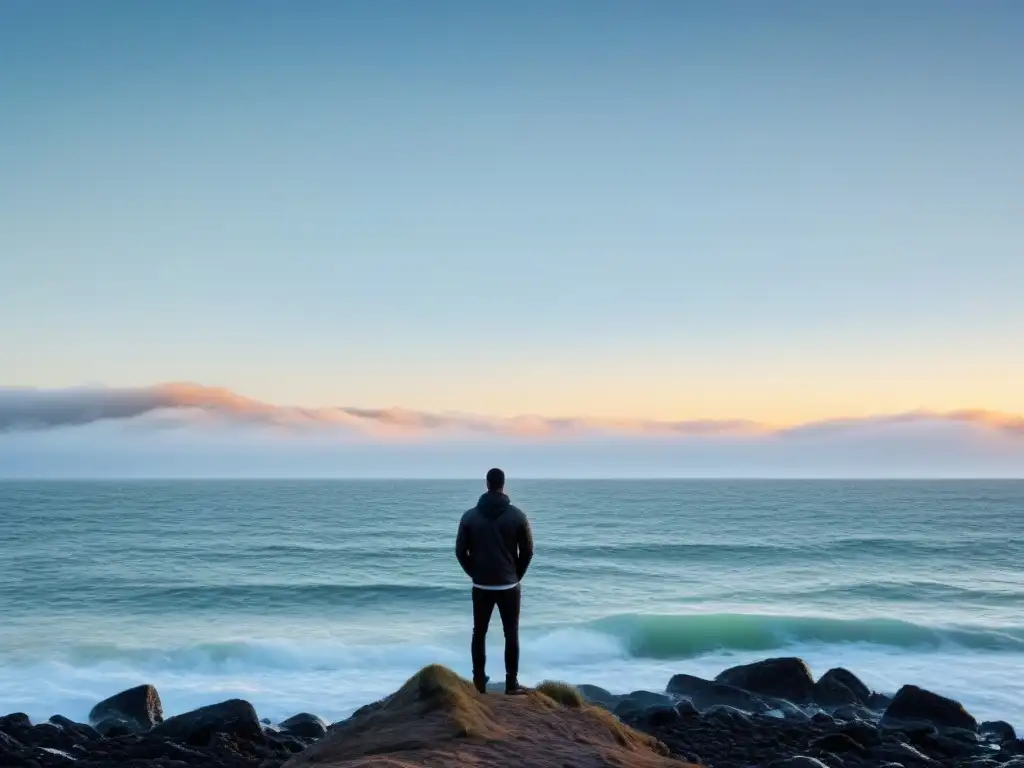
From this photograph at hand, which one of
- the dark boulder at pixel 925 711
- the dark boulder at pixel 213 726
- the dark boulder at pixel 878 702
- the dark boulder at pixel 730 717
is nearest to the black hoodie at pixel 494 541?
the dark boulder at pixel 213 726

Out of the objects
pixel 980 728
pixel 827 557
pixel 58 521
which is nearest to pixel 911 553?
pixel 827 557

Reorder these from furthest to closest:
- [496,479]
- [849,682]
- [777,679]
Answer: [849,682] → [777,679] → [496,479]

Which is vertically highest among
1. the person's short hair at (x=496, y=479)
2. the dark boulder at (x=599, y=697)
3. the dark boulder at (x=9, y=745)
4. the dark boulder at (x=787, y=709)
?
the person's short hair at (x=496, y=479)

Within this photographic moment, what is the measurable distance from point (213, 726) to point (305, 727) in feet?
5.21

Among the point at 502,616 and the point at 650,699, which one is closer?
the point at 502,616

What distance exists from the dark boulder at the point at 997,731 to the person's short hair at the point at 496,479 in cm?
980

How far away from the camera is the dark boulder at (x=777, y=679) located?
15.6 meters

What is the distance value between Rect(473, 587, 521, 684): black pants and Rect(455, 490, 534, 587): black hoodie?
139 millimetres

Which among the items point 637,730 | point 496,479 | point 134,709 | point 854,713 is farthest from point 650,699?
point 134,709

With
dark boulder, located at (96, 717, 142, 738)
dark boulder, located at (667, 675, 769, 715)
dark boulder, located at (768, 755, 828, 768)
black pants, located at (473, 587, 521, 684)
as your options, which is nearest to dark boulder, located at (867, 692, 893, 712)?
dark boulder, located at (667, 675, 769, 715)

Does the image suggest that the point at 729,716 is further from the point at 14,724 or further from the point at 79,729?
the point at 14,724

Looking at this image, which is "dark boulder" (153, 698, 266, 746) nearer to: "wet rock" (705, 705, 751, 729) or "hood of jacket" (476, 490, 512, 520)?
"hood of jacket" (476, 490, 512, 520)

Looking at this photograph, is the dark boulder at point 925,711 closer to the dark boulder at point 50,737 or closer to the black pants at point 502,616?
the black pants at point 502,616

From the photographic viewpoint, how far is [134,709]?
575 inches
